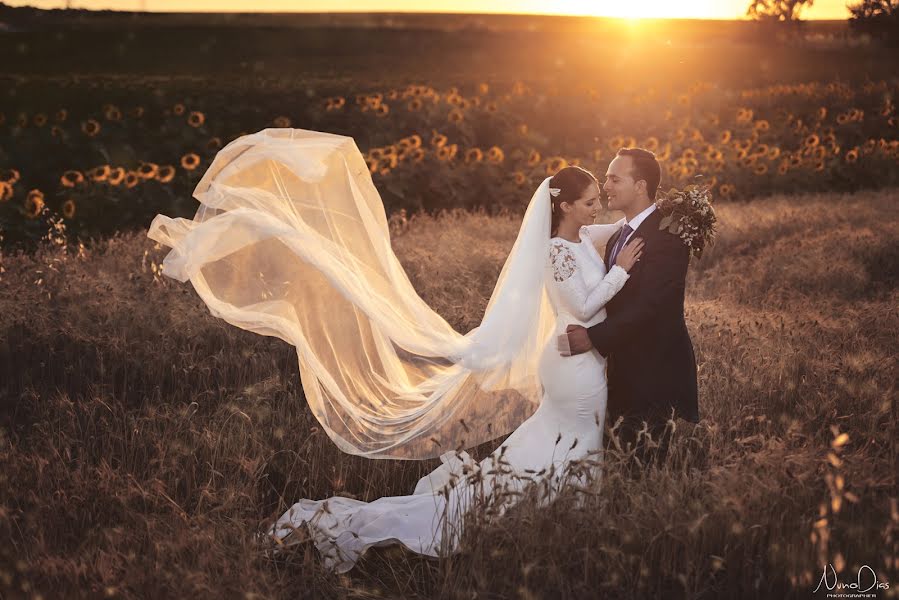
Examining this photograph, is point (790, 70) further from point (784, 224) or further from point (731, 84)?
point (784, 224)

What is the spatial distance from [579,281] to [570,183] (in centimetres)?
47

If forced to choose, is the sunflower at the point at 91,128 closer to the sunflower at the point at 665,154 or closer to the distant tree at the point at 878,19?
the sunflower at the point at 665,154

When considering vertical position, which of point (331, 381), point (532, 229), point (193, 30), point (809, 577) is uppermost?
point (193, 30)

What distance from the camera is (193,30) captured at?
29891 mm

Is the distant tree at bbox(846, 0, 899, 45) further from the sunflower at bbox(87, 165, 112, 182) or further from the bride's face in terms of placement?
the bride's face

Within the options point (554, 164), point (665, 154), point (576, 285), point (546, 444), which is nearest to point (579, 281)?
point (576, 285)

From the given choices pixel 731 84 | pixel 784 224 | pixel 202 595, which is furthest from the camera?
pixel 731 84

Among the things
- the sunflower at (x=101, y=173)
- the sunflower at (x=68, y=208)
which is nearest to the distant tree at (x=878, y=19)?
the sunflower at (x=101, y=173)

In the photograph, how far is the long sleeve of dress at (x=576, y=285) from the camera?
407 centimetres

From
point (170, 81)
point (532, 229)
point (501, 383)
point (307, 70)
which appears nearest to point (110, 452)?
point (501, 383)

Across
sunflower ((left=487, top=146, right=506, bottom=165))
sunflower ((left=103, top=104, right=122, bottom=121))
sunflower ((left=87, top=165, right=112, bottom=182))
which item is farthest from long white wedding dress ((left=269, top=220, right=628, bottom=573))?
sunflower ((left=103, top=104, right=122, bottom=121))

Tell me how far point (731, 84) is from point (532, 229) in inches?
691

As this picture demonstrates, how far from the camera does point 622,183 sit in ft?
13.8

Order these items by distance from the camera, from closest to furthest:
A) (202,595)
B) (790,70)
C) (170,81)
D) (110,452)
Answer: (202,595)
(110,452)
(170,81)
(790,70)
